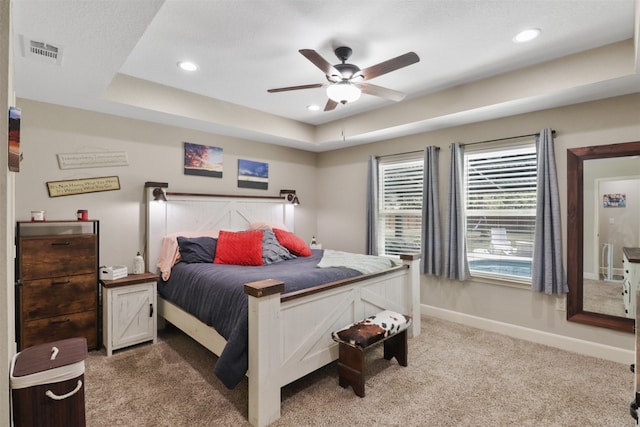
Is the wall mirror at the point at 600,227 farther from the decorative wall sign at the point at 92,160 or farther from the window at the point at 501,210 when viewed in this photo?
the decorative wall sign at the point at 92,160

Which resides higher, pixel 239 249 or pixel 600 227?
pixel 600 227

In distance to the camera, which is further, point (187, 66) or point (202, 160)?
point (202, 160)

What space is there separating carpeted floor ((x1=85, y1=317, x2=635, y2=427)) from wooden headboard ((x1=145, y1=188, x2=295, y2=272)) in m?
1.19

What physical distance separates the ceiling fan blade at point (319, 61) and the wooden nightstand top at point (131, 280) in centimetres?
246

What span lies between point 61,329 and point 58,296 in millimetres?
285

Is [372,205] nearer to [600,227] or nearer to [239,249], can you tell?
[239,249]

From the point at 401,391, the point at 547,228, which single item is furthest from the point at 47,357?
the point at 547,228

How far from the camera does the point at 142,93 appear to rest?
10.1 feet

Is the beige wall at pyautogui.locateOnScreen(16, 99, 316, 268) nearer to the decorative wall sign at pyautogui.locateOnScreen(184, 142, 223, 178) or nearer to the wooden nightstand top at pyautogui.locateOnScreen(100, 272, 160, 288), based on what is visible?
the decorative wall sign at pyautogui.locateOnScreen(184, 142, 223, 178)

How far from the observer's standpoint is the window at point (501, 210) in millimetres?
Answer: 3291

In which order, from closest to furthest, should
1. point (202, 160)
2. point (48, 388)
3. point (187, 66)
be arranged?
1. point (48, 388)
2. point (187, 66)
3. point (202, 160)

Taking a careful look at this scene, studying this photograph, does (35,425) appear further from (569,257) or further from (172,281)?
(569,257)

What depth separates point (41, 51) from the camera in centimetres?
200

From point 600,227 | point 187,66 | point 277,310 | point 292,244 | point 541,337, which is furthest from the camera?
point 292,244
